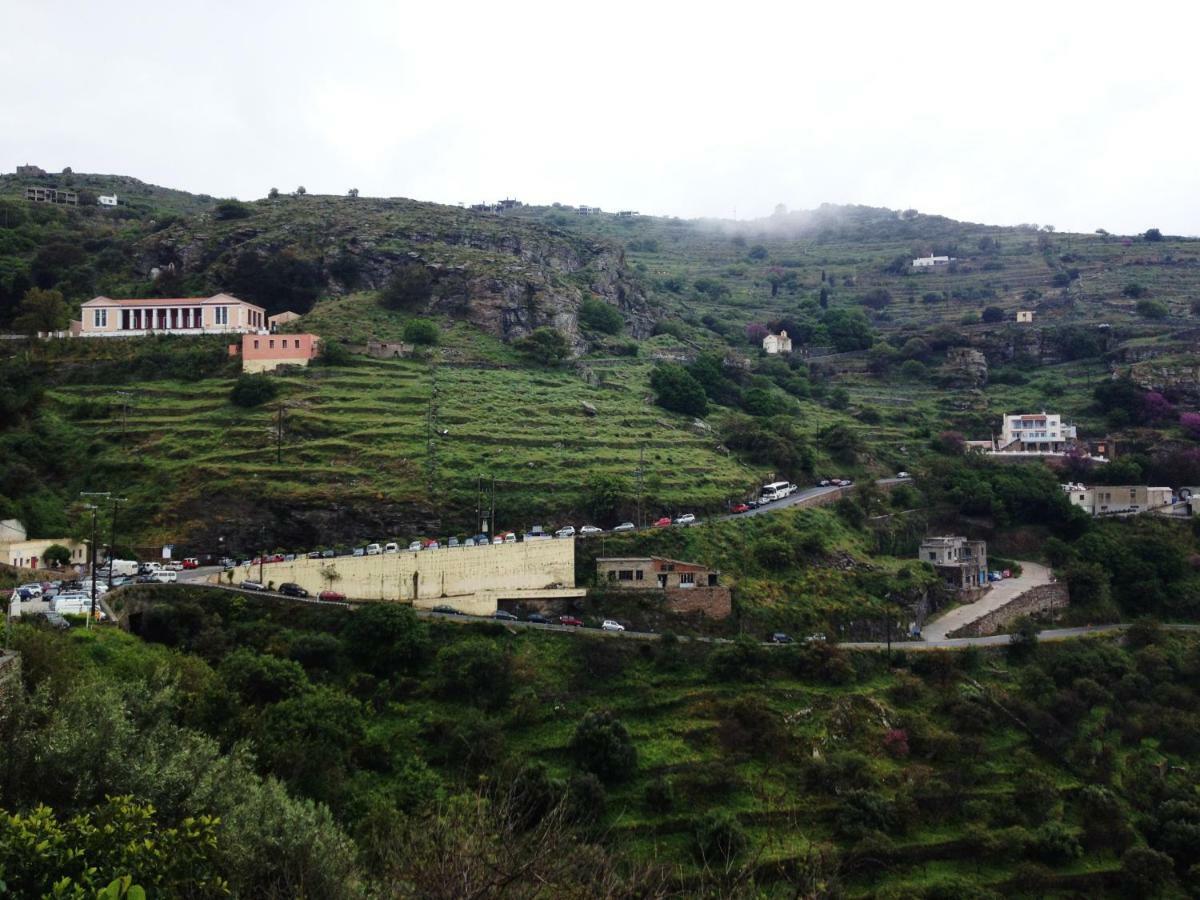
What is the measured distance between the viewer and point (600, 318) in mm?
80438

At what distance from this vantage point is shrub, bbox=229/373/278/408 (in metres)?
53.0

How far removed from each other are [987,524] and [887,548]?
714 centimetres

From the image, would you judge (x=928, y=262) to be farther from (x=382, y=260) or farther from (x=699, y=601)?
(x=699, y=601)

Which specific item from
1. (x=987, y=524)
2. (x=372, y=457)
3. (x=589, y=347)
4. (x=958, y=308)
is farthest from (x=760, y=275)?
(x=372, y=457)

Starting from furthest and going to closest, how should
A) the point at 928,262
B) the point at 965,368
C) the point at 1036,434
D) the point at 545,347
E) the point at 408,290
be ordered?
the point at 928,262
the point at 965,368
the point at 408,290
the point at 545,347
the point at 1036,434

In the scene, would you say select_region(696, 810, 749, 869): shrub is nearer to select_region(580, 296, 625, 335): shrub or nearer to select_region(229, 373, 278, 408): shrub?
select_region(229, 373, 278, 408): shrub

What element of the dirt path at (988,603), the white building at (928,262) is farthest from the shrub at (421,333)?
the white building at (928,262)

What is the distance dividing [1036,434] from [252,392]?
161 feet

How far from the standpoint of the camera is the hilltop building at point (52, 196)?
3927 inches

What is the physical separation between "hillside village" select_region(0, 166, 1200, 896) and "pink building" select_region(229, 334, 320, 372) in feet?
0.56

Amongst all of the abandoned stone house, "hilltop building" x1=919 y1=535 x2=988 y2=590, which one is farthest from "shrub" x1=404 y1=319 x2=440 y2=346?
"hilltop building" x1=919 y1=535 x2=988 y2=590

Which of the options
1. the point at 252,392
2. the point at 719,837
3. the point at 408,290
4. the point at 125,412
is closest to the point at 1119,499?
the point at 719,837

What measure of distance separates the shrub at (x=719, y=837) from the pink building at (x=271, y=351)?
1487 inches

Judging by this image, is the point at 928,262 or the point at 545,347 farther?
the point at 928,262
